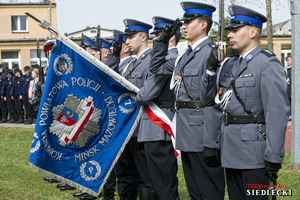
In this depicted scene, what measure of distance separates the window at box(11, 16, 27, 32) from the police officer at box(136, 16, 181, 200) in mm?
40310

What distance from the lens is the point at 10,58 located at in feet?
133

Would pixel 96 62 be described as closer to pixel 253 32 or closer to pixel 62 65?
pixel 62 65

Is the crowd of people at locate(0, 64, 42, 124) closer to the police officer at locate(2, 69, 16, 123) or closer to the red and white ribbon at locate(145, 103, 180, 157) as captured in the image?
the police officer at locate(2, 69, 16, 123)

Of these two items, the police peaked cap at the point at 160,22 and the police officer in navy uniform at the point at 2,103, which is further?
the police officer in navy uniform at the point at 2,103

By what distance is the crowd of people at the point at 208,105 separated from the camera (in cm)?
391

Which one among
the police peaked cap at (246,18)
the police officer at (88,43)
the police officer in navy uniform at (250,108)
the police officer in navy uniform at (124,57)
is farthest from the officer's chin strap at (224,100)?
the police officer at (88,43)

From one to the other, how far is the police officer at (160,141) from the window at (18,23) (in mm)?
40310

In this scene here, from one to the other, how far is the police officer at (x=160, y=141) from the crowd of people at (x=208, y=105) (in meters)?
0.01

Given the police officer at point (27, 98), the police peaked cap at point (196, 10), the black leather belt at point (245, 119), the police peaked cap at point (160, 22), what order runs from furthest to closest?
the police officer at point (27, 98), the police peaked cap at point (160, 22), the police peaked cap at point (196, 10), the black leather belt at point (245, 119)

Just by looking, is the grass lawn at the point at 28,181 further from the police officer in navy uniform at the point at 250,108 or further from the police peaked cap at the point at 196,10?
the police peaked cap at the point at 196,10

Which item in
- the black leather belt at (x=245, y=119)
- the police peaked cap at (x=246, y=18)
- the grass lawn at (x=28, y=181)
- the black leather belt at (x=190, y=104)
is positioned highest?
the police peaked cap at (x=246, y=18)

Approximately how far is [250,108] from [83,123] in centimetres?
241

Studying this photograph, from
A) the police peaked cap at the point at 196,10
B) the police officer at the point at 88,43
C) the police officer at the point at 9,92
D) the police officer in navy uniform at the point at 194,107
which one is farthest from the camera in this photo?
the police officer at the point at 9,92

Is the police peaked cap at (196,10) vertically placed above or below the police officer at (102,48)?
above
